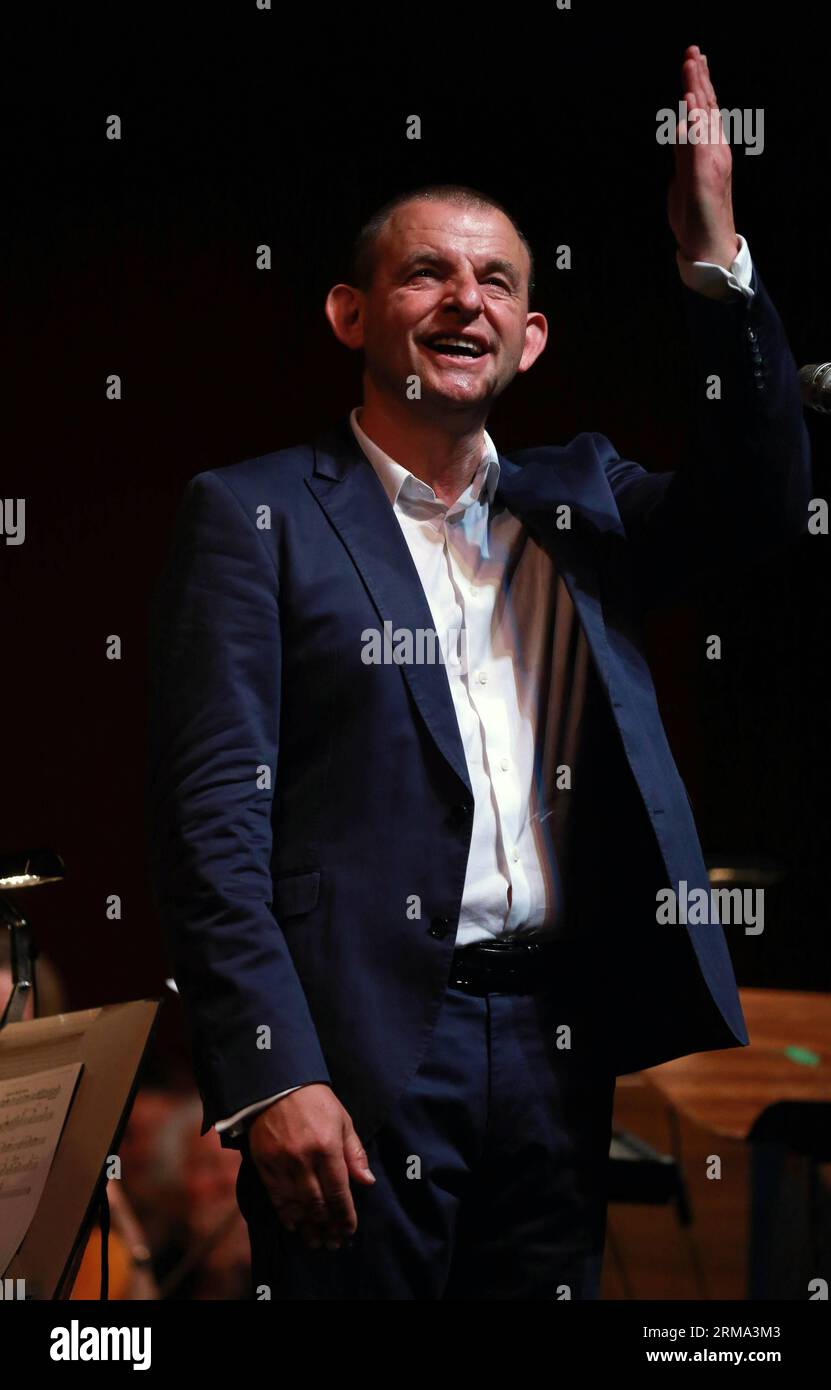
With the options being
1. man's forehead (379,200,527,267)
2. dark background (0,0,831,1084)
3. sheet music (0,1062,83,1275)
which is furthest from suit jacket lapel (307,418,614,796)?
dark background (0,0,831,1084)

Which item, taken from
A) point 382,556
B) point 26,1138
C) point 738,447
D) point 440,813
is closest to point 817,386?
point 738,447

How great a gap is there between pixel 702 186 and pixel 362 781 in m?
0.64

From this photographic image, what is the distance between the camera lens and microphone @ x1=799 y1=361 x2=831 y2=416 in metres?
1.53

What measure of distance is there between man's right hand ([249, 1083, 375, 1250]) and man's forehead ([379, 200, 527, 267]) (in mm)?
882

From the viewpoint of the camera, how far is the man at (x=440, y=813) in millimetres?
1373

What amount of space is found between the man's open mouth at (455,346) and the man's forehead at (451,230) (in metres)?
0.10

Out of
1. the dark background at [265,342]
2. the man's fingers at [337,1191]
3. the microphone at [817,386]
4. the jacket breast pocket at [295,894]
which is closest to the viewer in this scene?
the man's fingers at [337,1191]

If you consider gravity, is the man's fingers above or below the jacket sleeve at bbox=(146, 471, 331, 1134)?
below

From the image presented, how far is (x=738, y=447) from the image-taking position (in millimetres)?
1516

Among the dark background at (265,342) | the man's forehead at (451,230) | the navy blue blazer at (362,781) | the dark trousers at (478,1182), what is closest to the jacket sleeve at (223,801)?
the navy blue blazer at (362,781)

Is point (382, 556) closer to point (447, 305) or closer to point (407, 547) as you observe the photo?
point (407, 547)

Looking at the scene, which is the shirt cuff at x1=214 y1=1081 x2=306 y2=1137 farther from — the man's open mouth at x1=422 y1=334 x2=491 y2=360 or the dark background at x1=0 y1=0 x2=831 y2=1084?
the dark background at x1=0 y1=0 x2=831 y2=1084

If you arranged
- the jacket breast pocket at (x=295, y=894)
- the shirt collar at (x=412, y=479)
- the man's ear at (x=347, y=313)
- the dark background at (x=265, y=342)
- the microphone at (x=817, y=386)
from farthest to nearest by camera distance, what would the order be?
the dark background at (x=265, y=342) < the man's ear at (x=347, y=313) < the shirt collar at (x=412, y=479) < the microphone at (x=817, y=386) < the jacket breast pocket at (x=295, y=894)

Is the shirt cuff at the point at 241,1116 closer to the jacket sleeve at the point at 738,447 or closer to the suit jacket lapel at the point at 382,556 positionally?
the suit jacket lapel at the point at 382,556
